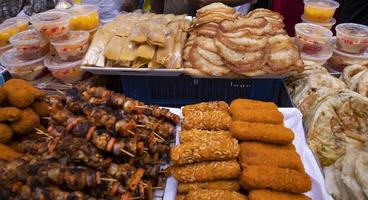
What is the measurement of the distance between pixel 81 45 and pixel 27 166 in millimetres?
1629

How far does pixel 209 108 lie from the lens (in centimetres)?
246

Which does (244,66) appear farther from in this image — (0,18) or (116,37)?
(0,18)

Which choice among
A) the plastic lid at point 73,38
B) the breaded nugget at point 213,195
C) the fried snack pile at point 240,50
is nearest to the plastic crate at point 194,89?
the fried snack pile at point 240,50

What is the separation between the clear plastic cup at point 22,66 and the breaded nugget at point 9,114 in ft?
3.14

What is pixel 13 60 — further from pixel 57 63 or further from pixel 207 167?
pixel 207 167

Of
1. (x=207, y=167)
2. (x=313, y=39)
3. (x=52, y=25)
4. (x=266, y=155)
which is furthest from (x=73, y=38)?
(x=313, y=39)

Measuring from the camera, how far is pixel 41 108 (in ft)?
8.15

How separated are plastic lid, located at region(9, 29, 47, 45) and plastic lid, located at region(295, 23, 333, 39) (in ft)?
9.38

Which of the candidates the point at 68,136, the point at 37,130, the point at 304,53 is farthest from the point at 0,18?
the point at 304,53

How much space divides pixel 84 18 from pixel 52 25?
50 cm

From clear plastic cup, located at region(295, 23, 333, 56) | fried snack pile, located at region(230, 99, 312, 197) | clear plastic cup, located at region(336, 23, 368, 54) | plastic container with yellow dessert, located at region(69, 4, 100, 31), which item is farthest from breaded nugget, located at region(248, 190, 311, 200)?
plastic container with yellow dessert, located at region(69, 4, 100, 31)

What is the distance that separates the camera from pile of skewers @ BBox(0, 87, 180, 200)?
1759mm

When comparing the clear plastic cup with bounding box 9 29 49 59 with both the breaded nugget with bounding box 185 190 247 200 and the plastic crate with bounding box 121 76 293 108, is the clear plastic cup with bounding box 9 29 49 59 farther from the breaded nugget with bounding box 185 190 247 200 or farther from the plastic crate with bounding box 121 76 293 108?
the breaded nugget with bounding box 185 190 247 200

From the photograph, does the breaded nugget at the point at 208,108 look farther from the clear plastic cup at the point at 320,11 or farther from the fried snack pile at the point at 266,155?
the clear plastic cup at the point at 320,11
